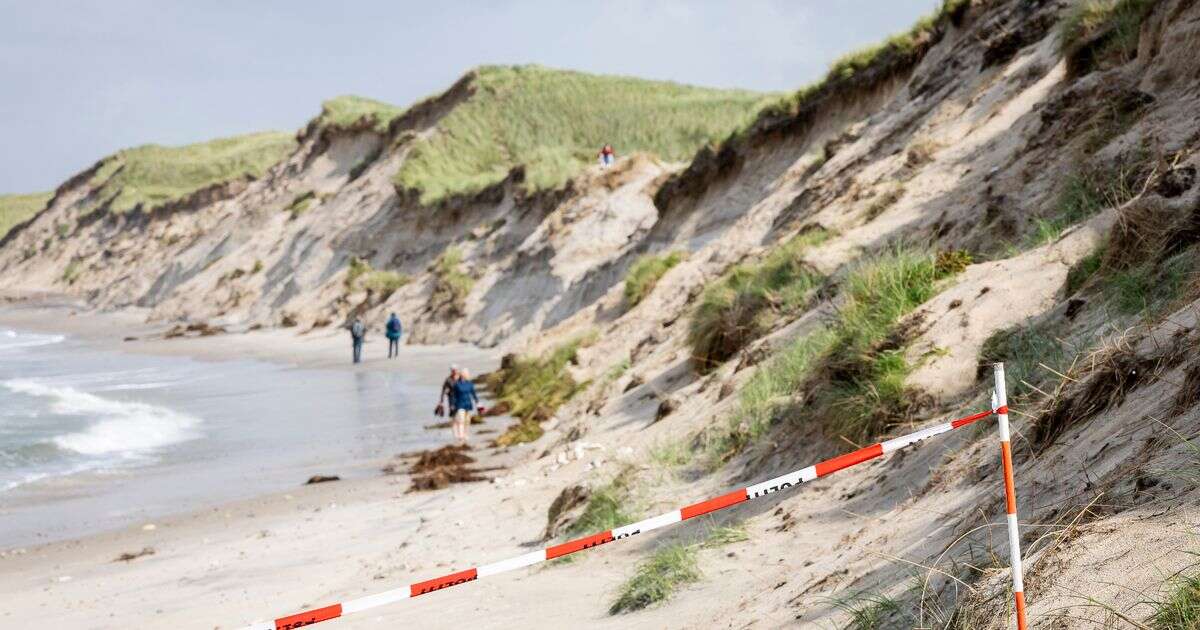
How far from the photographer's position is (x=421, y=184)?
50094mm

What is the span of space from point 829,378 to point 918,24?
1677cm

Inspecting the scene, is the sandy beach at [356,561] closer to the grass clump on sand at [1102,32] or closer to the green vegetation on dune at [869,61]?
the grass clump on sand at [1102,32]

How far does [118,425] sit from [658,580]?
18.5 metres

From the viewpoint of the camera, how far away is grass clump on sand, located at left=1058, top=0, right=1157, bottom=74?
38.7 ft

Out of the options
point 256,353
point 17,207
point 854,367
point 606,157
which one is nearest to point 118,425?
point 256,353

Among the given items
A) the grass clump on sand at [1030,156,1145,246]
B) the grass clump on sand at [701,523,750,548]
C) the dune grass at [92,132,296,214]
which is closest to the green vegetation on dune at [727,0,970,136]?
the grass clump on sand at [1030,156,1145,246]

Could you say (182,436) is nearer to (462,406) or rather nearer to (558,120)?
(462,406)

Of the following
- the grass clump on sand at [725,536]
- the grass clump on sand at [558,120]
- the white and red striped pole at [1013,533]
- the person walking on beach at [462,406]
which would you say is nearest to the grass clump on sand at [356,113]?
the grass clump on sand at [558,120]

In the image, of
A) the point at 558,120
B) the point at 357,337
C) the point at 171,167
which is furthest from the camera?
the point at 171,167

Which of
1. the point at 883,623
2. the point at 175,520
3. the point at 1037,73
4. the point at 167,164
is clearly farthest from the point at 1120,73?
the point at 167,164

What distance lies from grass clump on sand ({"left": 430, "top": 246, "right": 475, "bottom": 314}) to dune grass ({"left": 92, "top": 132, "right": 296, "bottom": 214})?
56.7 metres

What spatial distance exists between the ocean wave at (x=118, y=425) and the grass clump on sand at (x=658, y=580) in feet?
48.4

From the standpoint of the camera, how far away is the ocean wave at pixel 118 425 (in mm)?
20734

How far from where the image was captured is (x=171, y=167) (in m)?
106
